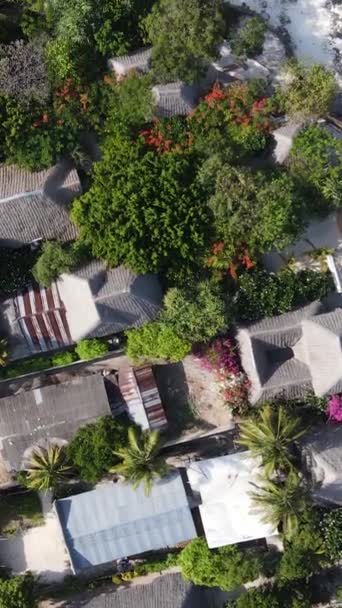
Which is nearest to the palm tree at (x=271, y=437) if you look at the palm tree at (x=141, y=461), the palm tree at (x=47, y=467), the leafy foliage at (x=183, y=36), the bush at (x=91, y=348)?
the palm tree at (x=141, y=461)

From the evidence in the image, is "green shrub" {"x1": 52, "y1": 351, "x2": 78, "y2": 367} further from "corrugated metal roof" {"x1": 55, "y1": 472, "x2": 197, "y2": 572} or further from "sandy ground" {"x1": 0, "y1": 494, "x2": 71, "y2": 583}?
"sandy ground" {"x1": 0, "y1": 494, "x2": 71, "y2": 583}

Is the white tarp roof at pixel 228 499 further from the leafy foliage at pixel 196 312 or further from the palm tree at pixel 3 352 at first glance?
the palm tree at pixel 3 352

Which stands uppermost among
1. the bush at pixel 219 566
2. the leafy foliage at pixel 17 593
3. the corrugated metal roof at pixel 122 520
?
the corrugated metal roof at pixel 122 520

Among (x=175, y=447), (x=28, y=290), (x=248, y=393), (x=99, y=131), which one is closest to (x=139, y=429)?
(x=175, y=447)

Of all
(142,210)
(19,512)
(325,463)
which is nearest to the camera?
(142,210)

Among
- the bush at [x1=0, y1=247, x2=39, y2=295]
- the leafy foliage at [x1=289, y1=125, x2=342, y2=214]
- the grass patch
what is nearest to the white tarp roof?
the grass patch

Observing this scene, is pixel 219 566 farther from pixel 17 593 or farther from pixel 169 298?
pixel 169 298

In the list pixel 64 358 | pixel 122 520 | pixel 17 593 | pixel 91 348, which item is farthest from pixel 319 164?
pixel 17 593
